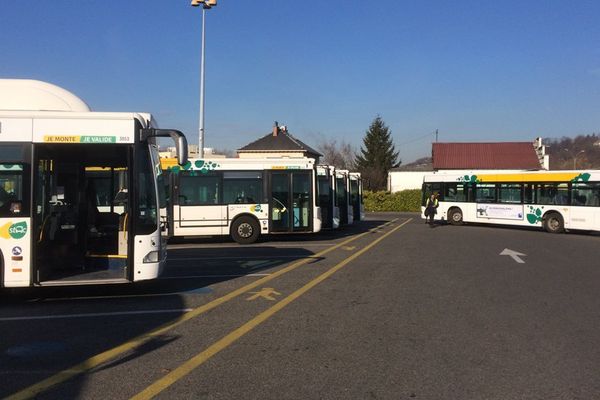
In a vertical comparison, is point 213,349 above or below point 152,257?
below

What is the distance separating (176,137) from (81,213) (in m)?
2.92

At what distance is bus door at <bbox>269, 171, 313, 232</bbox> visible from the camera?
19156 mm

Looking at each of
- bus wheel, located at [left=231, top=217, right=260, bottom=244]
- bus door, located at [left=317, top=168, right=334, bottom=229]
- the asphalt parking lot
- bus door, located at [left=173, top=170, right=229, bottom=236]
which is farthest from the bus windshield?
bus door, located at [left=317, top=168, right=334, bottom=229]

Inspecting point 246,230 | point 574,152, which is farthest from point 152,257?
point 574,152

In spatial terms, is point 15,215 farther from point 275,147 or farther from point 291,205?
point 275,147

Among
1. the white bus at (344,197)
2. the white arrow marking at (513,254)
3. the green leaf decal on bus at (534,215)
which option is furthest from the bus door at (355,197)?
the white arrow marking at (513,254)

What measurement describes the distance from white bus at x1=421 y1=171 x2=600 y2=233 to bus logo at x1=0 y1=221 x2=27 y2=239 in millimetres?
23040

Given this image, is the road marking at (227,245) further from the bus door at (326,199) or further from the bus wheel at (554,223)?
the bus wheel at (554,223)

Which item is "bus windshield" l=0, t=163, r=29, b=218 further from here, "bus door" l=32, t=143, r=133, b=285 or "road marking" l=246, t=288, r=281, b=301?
"road marking" l=246, t=288, r=281, b=301

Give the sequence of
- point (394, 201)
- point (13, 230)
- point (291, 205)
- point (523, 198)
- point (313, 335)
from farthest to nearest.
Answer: point (394, 201)
point (523, 198)
point (291, 205)
point (13, 230)
point (313, 335)

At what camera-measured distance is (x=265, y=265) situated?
12.9 m

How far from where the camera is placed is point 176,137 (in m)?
8.87

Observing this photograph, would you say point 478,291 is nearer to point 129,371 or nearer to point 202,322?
point 202,322

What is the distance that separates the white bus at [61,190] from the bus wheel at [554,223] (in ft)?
70.6
